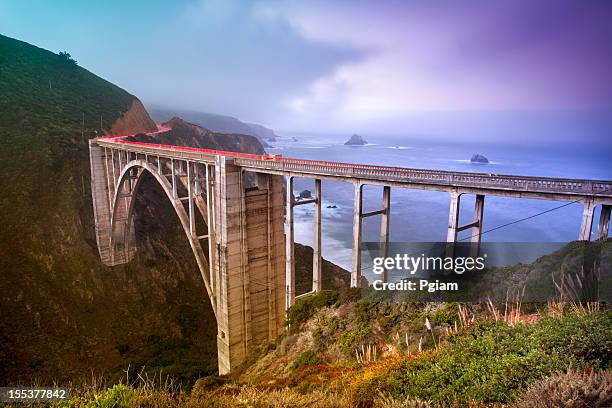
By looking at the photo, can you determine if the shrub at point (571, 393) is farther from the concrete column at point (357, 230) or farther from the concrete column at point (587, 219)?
the concrete column at point (357, 230)

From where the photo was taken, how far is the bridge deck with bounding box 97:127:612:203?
39.6ft

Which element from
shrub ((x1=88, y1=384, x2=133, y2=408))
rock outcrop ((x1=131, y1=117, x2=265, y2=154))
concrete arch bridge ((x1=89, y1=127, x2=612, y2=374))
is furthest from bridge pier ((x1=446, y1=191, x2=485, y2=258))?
rock outcrop ((x1=131, y1=117, x2=265, y2=154))

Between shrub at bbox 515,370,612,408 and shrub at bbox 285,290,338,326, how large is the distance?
12.5m

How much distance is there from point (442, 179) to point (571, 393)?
376 inches

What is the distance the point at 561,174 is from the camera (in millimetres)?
79812

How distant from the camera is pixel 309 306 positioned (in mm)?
18562

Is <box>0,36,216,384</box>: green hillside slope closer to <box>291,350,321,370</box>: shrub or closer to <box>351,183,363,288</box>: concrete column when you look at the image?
<box>291,350,321,370</box>: shrub

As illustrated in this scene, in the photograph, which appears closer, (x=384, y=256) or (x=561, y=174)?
(x=384, y=256)

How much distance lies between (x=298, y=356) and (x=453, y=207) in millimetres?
8961

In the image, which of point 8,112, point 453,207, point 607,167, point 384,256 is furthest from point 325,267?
point 607,167

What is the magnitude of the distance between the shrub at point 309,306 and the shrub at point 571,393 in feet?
41.1

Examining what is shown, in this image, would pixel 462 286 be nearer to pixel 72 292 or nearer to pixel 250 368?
pixel 250 368

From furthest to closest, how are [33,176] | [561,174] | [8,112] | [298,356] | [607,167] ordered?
[607,167], [561,174], [8,112], [33,176], [298,356]

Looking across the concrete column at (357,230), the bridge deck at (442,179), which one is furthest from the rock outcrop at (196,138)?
the concrete column at (357,230)
